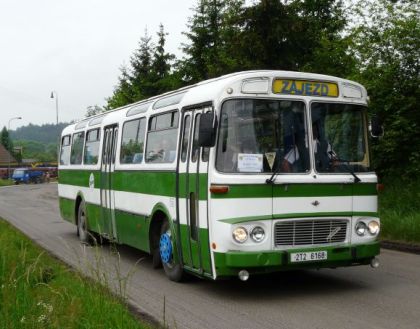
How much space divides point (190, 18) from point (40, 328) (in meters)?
31.1

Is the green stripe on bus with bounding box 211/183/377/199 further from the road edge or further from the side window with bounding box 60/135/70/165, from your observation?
the side window with bounding box 60/135/70/165

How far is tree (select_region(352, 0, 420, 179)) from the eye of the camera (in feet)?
53.8

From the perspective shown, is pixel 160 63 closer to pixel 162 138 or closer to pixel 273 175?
pixel 162 138

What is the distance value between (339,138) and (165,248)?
9.85 ft

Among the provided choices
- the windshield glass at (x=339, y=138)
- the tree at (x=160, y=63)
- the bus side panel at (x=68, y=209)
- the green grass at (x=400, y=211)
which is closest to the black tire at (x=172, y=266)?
the windshield glass at (x=339, y=138)

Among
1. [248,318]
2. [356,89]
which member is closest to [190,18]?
[356,89]

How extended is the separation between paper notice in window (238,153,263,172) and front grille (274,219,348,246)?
72 cm

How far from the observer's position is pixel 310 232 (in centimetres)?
816

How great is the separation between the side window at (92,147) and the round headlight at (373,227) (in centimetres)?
679

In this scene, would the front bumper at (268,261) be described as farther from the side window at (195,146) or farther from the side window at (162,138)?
the side window at (162,138)

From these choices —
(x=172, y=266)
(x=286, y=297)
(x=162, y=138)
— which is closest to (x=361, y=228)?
(x=286, y=297)

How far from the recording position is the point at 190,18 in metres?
35.6

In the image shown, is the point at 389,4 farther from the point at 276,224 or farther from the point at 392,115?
the point at 276,224

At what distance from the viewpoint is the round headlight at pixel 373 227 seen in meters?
8.61
